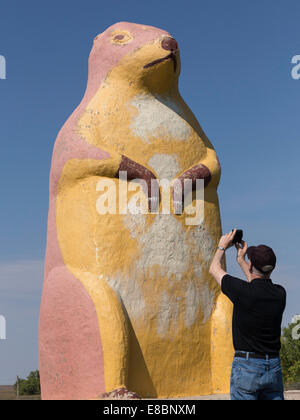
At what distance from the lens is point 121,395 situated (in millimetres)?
5359

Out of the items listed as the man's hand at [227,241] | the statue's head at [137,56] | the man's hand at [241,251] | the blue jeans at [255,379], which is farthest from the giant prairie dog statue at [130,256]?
the blue jeans at [255,379]

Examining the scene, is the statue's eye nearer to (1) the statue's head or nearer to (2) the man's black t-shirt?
(1) the statue's head

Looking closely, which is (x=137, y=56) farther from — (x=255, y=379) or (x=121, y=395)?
(x=255, y=379)

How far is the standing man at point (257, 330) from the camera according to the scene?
11.5 ft

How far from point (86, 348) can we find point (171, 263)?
51.0 inches

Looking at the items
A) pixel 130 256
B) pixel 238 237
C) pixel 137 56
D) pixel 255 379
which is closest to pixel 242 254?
pixel 238 237

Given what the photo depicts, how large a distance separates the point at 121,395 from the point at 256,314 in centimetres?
231

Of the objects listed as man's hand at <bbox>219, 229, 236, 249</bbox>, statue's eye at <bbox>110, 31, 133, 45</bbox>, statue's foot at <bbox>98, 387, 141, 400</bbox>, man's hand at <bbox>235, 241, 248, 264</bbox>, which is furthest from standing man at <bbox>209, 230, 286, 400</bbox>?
statue's eye at <bbox>110, 31, 133, 45</bbox>

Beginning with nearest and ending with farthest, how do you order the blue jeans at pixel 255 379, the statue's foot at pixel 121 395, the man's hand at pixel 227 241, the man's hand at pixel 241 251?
Result: the blue jeans at pixel 255 379
the man's hand at pixel 227 241
the man's hand at pixel 241 251
the statue's foot at pixel 121 395

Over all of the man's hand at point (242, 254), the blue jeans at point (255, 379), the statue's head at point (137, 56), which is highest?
the statue's head at point (137, 56)

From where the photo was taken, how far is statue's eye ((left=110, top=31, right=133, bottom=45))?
22.5ft

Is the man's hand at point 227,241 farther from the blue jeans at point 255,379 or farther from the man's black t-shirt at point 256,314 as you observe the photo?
the blue jeans at point 255,379

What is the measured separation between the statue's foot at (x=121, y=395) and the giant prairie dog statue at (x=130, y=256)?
0.31ft
